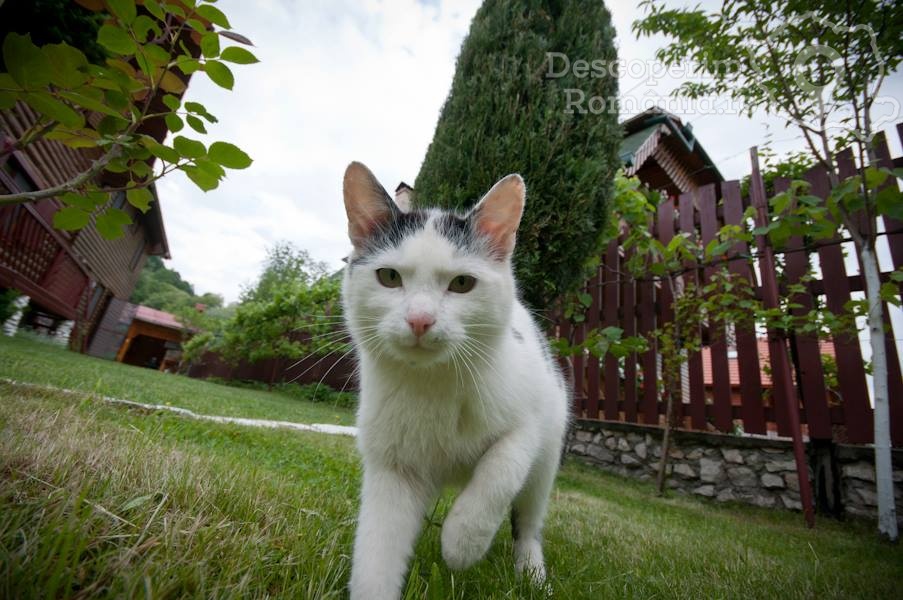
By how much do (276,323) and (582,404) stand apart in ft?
30.9

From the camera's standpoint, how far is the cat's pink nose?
134 centimetres

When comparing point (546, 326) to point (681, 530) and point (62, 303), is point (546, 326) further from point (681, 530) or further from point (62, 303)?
point (62, 303)

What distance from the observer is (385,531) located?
4.37 feet

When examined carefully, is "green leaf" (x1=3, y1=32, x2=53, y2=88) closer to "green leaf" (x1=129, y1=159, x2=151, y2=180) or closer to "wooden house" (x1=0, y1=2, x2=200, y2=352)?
"green leaf" (x1=129, y1=159, x2=151, y2=180)

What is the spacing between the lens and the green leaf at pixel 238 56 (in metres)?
1.21

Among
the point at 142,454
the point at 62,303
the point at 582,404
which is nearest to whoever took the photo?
the point at 142,454

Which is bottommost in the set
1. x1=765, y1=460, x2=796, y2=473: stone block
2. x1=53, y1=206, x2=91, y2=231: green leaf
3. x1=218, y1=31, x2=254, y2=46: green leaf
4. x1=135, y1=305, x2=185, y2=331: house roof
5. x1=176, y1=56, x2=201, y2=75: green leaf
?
x1=765, y1=460, x2=796, y2=473: stone block

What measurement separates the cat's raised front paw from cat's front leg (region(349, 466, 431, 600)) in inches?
6.2

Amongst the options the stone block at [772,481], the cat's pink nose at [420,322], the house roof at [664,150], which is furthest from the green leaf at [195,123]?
the house roof at [664,150]

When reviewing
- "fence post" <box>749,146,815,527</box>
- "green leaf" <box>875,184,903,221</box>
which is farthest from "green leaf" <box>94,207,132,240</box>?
"fence post" <box>749,146,815,527</box>

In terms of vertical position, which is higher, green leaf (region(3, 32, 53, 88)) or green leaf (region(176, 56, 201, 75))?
green leaf (region(176, 56, 201, 75))

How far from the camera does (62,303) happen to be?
9.94m

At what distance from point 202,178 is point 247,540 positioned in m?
1.05

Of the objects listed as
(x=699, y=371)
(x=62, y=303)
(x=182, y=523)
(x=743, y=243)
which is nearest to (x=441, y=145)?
(x=182, y=523)
